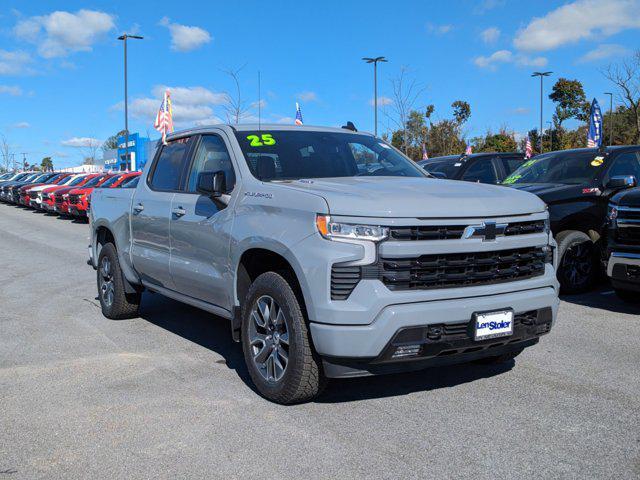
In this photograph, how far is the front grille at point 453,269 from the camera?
3.77m

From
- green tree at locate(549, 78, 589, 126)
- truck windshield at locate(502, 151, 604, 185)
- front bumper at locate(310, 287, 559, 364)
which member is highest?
green tree at locate(549, 78, 589, 126)

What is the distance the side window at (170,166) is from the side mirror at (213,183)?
103 centimetres

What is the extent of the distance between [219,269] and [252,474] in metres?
1.91

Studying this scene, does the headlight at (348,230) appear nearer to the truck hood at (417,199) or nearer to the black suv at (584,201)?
the truck hood at (417,199)

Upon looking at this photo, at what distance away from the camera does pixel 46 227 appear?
21125mm

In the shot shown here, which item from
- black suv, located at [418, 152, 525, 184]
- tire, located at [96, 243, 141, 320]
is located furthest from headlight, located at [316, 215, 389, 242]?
black suv, located at [418, 152, 525, 184]

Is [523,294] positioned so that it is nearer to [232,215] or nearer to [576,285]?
[232,215]

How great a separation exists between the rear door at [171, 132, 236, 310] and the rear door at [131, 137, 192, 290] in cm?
17

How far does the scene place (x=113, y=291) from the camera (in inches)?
275

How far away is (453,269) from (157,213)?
3.07m

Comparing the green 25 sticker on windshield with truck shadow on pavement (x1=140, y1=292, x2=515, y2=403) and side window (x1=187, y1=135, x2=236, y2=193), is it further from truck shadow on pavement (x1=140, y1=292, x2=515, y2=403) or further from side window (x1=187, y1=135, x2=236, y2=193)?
truck shadow on pavement (x1=140, y1=292, x2=515, y2=403)

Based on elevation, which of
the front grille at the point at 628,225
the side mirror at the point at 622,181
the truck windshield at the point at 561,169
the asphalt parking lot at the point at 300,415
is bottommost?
the asphalt parking lot at the point at 300,415

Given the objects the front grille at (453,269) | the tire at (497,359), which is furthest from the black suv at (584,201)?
the front grille at (453,269)

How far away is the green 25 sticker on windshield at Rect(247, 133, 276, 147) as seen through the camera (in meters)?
5.18
